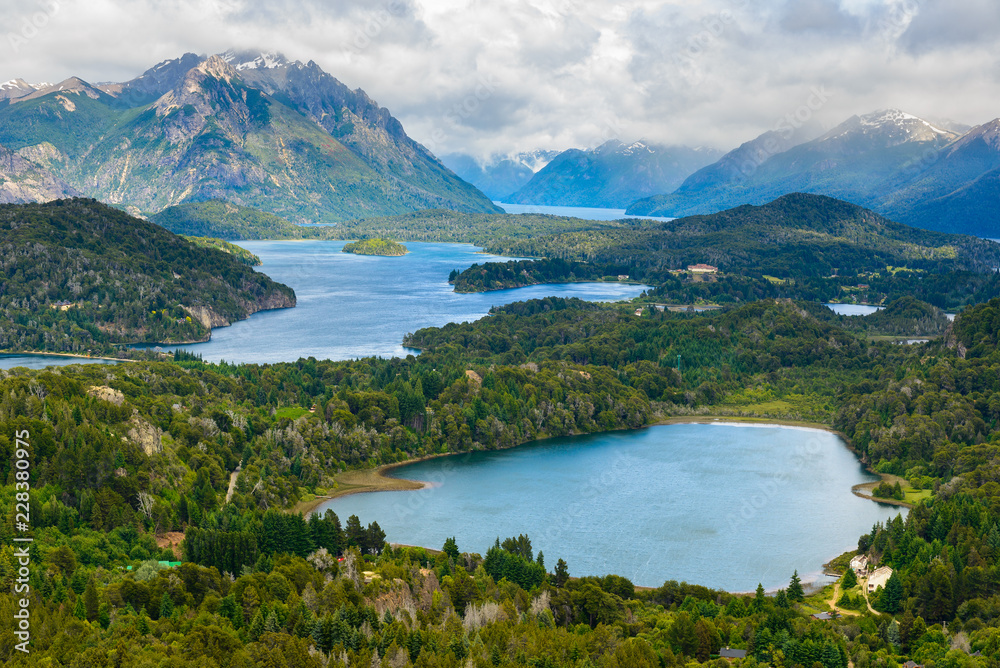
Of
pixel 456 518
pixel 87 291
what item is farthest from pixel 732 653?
pixel 87 291

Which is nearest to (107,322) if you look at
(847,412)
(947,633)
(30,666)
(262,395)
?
(262,395)

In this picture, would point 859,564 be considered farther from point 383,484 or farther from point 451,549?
point 383,484

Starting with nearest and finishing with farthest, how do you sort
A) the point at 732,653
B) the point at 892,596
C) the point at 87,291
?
the point at 732,653
the point at 892,596
the point at 87,291

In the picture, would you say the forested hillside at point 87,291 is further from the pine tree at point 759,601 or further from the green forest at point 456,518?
the pine tree at point 759,601

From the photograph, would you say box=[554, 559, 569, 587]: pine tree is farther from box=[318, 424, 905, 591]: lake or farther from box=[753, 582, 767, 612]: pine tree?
box=[753, 582, 767, 612]: pine tree

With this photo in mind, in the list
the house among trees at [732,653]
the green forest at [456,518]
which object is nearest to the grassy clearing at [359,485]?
the green forest at [456,518]

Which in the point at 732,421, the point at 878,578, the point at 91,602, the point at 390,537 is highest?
the point at 732,421

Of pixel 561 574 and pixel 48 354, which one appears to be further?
pixel 48 354

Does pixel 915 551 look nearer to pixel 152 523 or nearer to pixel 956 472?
pixel 956 472
